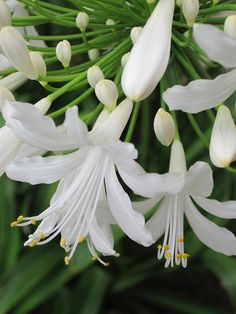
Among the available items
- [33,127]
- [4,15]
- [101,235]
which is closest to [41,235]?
[101,235]

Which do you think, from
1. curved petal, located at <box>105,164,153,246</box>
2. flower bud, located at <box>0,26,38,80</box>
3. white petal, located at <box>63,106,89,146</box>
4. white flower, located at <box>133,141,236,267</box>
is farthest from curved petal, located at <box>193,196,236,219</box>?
flower bud, located at <box>0,26,38,80</box>

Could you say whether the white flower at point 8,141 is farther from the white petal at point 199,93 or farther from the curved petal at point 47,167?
the white petal at point 199,93

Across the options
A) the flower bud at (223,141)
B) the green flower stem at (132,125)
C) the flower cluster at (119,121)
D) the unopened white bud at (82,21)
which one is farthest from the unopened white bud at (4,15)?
the flower bud at (223,141)

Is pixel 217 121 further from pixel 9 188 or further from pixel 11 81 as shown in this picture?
pixel 9 188

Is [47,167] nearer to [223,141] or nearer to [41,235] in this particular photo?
[41,235]

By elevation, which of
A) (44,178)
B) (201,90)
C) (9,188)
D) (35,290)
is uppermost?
(201,90)

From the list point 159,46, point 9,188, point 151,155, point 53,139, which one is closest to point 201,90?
point 159,46
